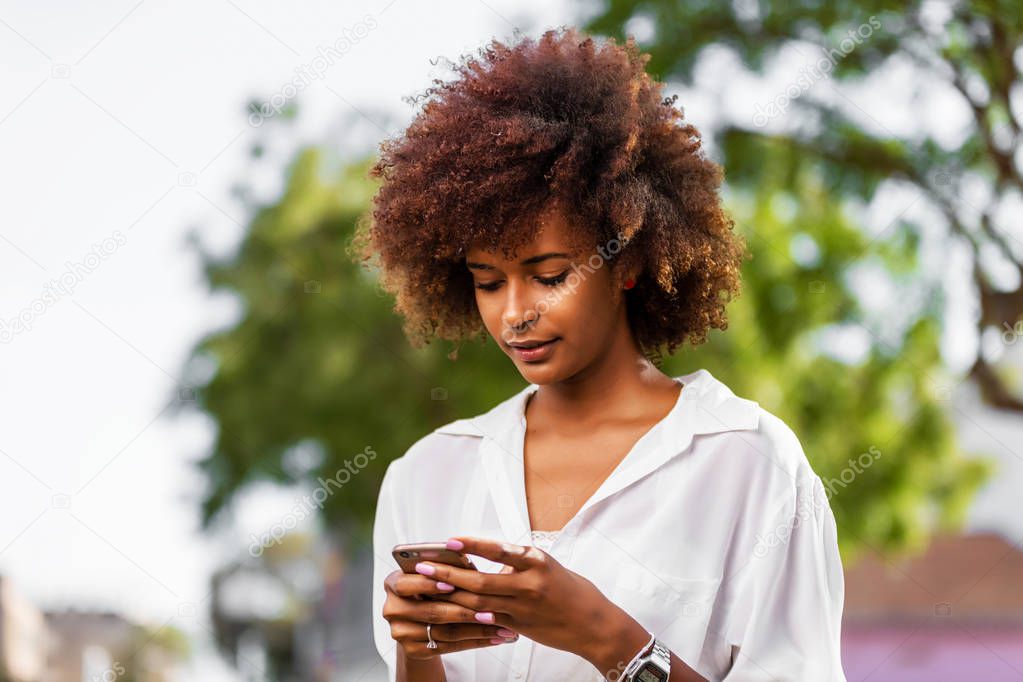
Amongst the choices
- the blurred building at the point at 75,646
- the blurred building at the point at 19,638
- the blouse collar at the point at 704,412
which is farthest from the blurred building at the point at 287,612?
the blouse collar at the point at 704,412

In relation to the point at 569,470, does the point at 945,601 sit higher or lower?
lower

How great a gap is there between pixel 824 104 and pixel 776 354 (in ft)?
6.05

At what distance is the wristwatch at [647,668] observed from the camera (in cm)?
221

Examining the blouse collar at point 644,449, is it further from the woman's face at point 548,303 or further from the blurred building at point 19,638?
the blurred building at point 19,638

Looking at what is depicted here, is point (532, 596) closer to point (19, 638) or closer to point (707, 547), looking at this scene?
point (707, 547)

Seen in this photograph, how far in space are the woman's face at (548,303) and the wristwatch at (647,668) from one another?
591 millimetres

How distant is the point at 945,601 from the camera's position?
841 inches

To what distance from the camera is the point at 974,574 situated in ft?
82.3

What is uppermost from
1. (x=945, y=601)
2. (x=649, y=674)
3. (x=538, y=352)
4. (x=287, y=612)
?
(x=287, y=612)

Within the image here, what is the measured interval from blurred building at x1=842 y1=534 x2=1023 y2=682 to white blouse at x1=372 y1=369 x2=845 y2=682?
19.7 meters

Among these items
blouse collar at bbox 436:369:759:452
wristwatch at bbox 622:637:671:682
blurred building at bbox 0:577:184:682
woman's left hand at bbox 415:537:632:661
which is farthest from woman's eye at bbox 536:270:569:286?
blurred building at bbox 0:577:184:682

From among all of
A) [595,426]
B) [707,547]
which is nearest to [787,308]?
[595,426]

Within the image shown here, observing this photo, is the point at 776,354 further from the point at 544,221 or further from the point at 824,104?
the point at 544,221

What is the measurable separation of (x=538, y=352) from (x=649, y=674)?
667mm
